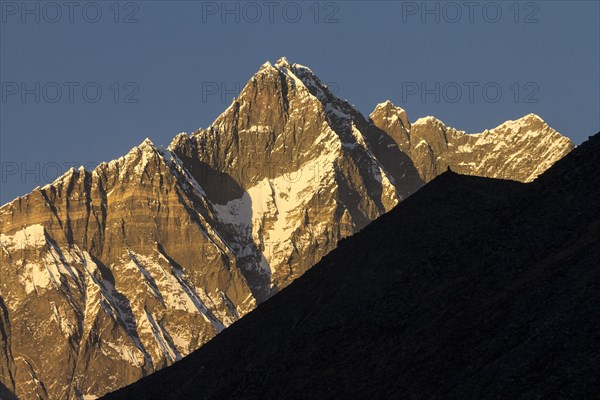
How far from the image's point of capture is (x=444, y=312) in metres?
124

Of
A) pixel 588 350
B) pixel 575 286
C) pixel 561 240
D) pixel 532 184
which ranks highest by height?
pixel 532 184

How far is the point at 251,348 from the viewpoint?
14712 cm

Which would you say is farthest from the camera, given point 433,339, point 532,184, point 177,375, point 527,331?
point 177,375

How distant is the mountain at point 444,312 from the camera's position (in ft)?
324

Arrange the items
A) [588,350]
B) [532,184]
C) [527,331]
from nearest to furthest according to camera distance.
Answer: [588,350] < [527,331] < [532,184]

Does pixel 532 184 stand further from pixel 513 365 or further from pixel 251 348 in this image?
pixel 513 365

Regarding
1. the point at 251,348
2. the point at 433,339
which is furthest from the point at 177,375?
the point at 433,339

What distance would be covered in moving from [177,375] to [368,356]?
33379 mm

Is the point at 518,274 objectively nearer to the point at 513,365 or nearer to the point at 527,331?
the point at 527,331

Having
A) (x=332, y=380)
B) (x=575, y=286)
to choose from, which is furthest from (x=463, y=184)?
(x=575, y=286)

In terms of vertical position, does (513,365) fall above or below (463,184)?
below

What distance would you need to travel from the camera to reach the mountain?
324 feet

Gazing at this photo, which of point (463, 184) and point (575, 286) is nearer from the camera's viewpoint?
point (575, 286)

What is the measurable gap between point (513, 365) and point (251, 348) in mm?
54134
